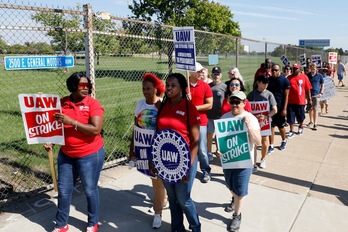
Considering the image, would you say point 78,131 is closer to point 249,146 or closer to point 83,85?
point 83,85

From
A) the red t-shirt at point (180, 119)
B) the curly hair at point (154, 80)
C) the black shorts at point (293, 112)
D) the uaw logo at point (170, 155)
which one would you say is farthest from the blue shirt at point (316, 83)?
the uaw logo at point (170, 155)

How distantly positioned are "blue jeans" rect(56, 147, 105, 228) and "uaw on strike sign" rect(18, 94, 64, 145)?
0.74ft

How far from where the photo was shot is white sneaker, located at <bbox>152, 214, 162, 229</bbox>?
3.74m

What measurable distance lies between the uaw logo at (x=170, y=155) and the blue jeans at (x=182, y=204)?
5.0 inches

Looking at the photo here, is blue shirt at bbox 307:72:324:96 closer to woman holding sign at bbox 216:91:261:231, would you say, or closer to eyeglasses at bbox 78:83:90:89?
woman holding sign at bbox 216:91:261:231

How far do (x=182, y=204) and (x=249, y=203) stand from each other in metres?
1.53

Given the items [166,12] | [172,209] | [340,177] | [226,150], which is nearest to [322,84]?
[340,177]

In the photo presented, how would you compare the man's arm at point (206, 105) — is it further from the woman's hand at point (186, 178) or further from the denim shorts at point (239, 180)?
the woman's hand at point (186, 178)

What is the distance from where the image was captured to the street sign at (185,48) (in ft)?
14.6

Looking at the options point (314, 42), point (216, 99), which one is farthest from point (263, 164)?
point (314, 42)

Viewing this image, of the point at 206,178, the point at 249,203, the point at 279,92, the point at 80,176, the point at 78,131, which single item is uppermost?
the point at 279,92

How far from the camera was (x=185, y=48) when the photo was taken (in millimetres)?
4605

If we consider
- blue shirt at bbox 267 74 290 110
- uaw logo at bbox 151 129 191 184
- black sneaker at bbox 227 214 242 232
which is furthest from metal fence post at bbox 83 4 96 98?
blue shirt at bbox 267 74 290 110

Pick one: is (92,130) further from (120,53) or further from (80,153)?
(120,53)
